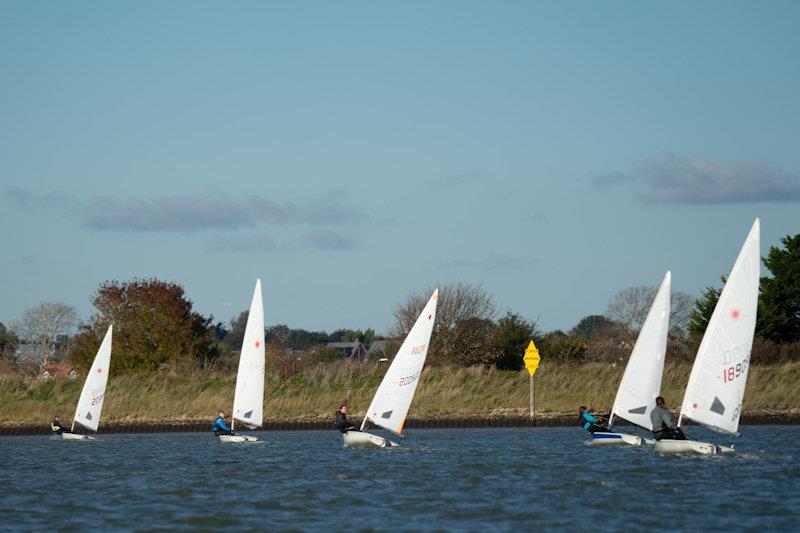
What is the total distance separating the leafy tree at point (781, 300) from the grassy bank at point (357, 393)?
6291 mm

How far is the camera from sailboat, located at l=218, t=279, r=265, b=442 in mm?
41531

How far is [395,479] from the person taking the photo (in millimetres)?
28062

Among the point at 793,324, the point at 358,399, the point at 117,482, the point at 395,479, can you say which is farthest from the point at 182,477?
the point at 793,324

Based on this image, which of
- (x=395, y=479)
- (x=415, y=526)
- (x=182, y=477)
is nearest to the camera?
(x=415, y=526)

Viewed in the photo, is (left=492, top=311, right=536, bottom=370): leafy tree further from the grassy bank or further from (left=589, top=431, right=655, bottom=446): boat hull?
(left=589, top=431, right=655, bottom=446): boat hull

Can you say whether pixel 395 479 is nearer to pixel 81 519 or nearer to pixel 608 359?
pixel 81 519

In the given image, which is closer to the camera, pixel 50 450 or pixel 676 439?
pixel 676 439

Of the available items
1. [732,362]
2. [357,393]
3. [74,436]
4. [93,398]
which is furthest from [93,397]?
[732,362]

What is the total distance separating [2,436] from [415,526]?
3426cm

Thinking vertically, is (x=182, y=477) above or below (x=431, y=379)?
below

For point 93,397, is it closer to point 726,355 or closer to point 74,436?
point 74,436

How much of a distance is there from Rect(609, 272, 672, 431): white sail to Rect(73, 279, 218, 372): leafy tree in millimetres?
29098

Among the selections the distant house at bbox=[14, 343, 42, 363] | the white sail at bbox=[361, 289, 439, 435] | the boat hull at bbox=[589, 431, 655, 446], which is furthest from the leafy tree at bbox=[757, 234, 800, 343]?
Answer: the distant house at bbox=[14, 343, 42, 363]

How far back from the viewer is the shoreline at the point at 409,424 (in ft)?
146
